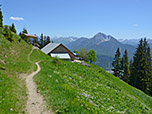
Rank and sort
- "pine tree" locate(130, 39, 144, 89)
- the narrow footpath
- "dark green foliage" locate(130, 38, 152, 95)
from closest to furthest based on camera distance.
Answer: the narrow footpath → "dark green foliage" locate(130, 38, 152, 95) → "pine tree" locate(130, 39, 144, 89)

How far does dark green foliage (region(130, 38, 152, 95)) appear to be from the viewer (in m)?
48.8

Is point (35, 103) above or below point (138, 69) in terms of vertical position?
above

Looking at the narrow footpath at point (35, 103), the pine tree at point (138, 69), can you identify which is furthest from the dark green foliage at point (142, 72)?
the narrow footpath at point (35, 103)

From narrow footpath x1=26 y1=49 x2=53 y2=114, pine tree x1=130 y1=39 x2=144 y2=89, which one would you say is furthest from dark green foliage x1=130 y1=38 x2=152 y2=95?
narrow footpath x1=26 y1=49 x2=53 y2=114

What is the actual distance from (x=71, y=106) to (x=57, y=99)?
4.91 feet

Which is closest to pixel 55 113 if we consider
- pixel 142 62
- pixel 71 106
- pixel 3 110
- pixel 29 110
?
pixel 71 106

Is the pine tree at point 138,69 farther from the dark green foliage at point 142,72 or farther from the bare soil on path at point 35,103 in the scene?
the bare soil on path at point 35,103

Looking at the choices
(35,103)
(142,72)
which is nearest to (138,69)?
(142,72)

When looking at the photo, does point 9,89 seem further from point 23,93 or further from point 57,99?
point 57,99

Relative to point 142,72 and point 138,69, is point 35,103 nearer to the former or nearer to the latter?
point 142,72

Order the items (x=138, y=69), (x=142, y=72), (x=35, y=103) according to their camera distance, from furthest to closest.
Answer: (x=138, y=69)
(x=142, y=72)
(x=35, y=103)

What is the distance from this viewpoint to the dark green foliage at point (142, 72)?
48750mm

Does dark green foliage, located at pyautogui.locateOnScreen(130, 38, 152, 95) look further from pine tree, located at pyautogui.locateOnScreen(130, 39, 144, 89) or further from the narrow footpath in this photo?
the narrow footpath

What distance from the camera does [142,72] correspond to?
49.5 meters
